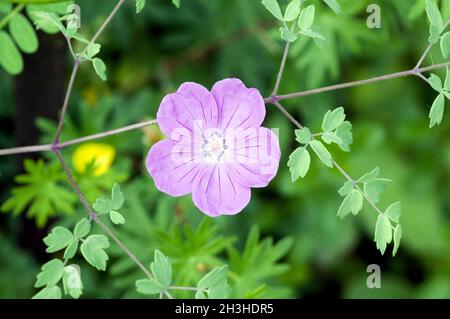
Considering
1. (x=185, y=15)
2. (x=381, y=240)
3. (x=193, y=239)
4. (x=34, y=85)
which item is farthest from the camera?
(x=185, y=15)

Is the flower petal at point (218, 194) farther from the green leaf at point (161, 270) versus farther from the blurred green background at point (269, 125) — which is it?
the blurred green background at point (269, 125)

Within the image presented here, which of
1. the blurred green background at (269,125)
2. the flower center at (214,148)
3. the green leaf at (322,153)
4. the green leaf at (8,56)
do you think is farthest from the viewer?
the blurred green background at (269,125)

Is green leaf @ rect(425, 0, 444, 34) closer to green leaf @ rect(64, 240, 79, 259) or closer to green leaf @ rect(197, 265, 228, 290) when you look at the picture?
green leaf @ rect(197, 265, 228, 290)

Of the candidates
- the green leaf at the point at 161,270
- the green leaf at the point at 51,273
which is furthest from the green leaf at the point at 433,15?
the green leaf at the point at 51,273

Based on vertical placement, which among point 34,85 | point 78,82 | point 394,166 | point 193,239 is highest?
point 78,82

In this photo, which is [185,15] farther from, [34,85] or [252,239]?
[252,239]
